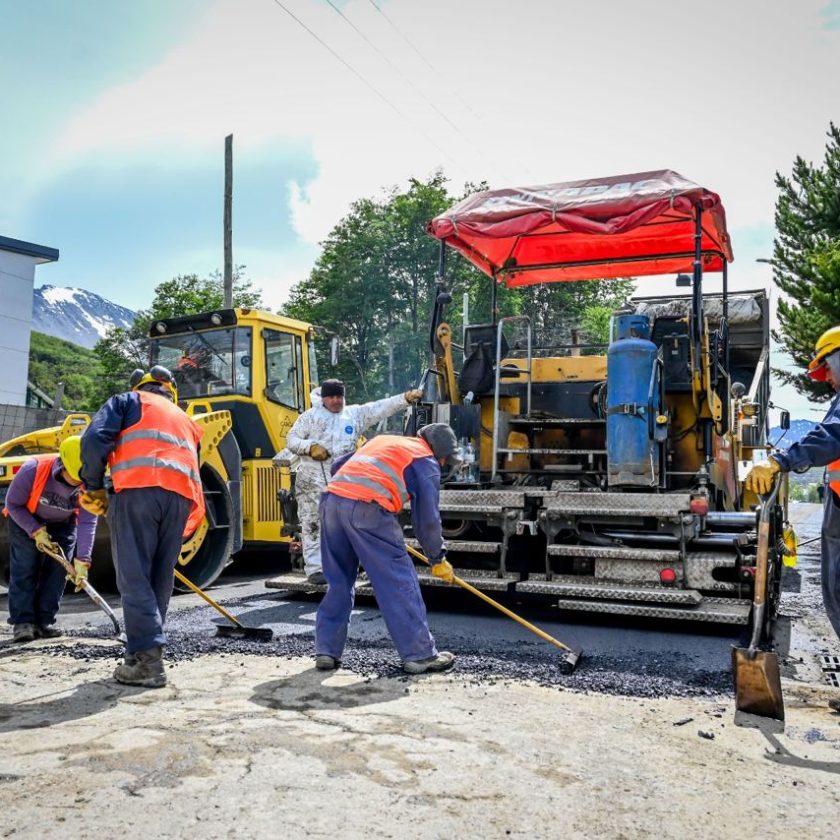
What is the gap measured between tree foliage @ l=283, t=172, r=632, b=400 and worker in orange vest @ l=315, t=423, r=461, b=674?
22984 millimetres

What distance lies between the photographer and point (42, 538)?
16.9ft

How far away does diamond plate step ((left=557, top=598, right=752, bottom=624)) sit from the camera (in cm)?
515

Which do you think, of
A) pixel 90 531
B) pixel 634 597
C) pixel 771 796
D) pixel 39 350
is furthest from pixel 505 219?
pixel 39 350

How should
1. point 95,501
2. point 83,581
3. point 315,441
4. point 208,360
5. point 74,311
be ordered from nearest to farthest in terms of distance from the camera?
point 95,501 < point 83,581 < point 315,441 < point 208,360 < point 74,311

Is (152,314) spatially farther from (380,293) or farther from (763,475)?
(763,475)

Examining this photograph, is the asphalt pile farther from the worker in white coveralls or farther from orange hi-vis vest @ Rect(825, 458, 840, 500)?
the worker in white coveralls

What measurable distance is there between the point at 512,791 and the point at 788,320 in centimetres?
1988

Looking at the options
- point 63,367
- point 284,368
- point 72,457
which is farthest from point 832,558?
point 63,367

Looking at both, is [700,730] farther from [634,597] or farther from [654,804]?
[634,597]

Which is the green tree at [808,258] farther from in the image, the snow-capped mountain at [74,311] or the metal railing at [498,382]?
the snow-capped mountain at [74,311]

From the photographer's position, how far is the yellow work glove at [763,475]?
3.86m

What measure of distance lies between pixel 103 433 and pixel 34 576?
1689 millimetres

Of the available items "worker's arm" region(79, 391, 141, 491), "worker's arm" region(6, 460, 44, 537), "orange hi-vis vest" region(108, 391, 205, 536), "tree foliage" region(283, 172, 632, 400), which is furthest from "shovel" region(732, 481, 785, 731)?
"tree foliage" region(283, 172, 632, 400)

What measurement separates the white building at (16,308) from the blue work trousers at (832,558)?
21697mm
